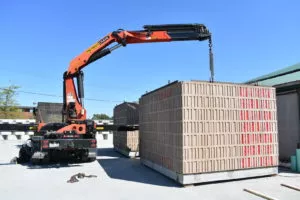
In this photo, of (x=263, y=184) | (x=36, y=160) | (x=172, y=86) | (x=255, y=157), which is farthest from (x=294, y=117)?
(x=36, y=160)

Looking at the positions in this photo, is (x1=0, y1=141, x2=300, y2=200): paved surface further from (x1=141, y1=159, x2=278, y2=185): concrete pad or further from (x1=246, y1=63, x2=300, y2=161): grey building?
(x1=246, y1=63, x2=300, y2=161): grey building

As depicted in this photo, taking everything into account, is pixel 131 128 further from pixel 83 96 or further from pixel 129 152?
pixel 83 96

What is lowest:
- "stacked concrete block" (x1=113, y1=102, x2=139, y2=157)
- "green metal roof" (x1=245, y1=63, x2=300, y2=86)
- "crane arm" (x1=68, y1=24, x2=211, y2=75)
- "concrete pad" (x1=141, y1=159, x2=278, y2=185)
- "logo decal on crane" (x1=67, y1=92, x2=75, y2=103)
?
"concrete pad" (x1=141, y1=159, x2=278, y2=185)

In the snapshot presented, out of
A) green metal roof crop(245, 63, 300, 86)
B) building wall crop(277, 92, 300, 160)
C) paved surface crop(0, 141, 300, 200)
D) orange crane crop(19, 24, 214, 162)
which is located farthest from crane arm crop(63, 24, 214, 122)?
green metal roof crop(245, 63, 300, 86)

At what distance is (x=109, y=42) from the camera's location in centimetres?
1225

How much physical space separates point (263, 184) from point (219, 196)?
1900 millimetres

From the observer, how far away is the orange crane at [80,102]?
11.6 m

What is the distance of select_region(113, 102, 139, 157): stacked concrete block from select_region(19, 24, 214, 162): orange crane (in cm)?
277

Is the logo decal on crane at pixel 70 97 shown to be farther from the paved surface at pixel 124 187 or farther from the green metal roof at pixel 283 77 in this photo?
the green metal roof at pixel 283 77

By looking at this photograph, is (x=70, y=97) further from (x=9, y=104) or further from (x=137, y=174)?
(x=9, y=104)

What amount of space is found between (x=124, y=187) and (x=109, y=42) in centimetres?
655

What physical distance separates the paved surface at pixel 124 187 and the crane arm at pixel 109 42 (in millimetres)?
3213

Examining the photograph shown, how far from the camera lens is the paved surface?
7.01 m

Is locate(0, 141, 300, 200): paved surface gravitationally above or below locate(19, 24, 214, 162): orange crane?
below
